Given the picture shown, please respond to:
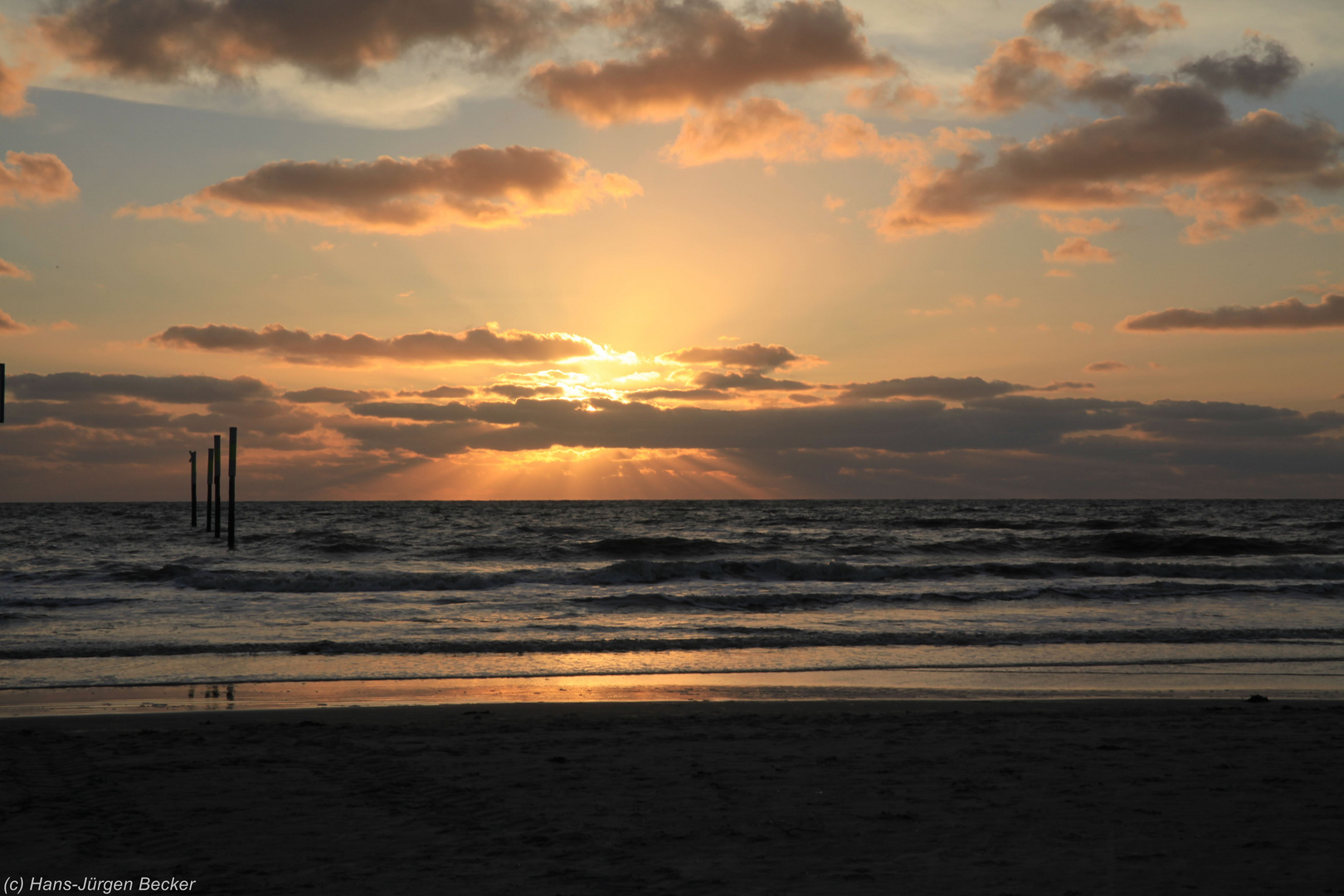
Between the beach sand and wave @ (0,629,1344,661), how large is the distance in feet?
17.2

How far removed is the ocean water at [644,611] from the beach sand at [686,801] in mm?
4277

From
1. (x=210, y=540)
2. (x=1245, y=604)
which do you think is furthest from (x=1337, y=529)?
(x=210, y=540)

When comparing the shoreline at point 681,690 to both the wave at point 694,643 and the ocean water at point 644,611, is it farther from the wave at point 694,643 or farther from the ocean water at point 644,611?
the wave at point 694,643

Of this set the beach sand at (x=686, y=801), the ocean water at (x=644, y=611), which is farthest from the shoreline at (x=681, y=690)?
the beach sand at (x=686, y=801)

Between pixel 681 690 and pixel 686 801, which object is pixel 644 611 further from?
pixel 686 801

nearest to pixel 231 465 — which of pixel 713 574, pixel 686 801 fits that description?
pixel 713 574

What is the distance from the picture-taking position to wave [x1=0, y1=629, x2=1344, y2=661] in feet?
48.6

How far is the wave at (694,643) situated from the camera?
1480 centimetres

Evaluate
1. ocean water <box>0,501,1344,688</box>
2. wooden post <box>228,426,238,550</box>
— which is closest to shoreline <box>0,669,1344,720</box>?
ocean water <box>0,501,1344,688</box>

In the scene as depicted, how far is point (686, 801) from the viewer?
666 centimetres

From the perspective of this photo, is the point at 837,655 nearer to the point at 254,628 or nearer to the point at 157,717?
the point at 157,717

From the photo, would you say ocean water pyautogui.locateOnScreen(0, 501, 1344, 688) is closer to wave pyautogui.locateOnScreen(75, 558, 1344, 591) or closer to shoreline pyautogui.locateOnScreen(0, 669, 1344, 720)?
wave pyautogui.locateOnScreen(75, 558, 1344, 591)

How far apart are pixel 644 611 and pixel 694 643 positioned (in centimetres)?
468

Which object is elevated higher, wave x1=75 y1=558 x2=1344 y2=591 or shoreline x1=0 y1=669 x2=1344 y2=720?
shoreline x1=0 y1=669 x2=1344 y2=720
